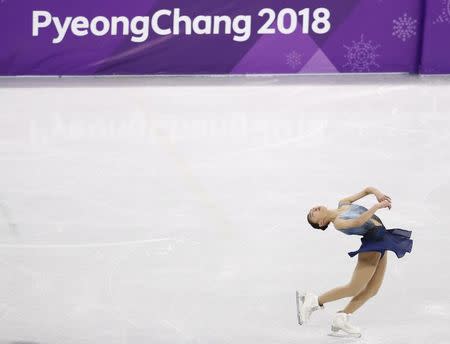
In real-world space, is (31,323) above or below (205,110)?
below

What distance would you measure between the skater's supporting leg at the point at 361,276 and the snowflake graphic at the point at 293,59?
6.02 meters

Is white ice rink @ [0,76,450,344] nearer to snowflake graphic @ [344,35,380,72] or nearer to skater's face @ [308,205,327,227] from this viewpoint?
snowflake graphic @ [344,35,380,72]

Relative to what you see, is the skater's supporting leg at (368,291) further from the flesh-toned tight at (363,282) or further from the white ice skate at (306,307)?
the white ice skate at (306,307)

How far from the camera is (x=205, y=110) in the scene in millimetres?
9500

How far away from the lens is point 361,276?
4.77 m

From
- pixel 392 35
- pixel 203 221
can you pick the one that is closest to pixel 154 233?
pixel 203 221

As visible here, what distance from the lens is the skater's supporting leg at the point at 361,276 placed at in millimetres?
4762

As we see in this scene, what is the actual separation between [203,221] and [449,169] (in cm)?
206

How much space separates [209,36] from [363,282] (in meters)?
6.20

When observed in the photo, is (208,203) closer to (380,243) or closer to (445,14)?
(380,243)

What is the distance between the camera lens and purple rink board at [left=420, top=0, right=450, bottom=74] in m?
10.5

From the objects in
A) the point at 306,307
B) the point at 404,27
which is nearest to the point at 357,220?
the point at 306,307

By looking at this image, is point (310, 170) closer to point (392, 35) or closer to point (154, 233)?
point (154, 233)

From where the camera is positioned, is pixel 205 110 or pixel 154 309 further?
pixel 205 110
